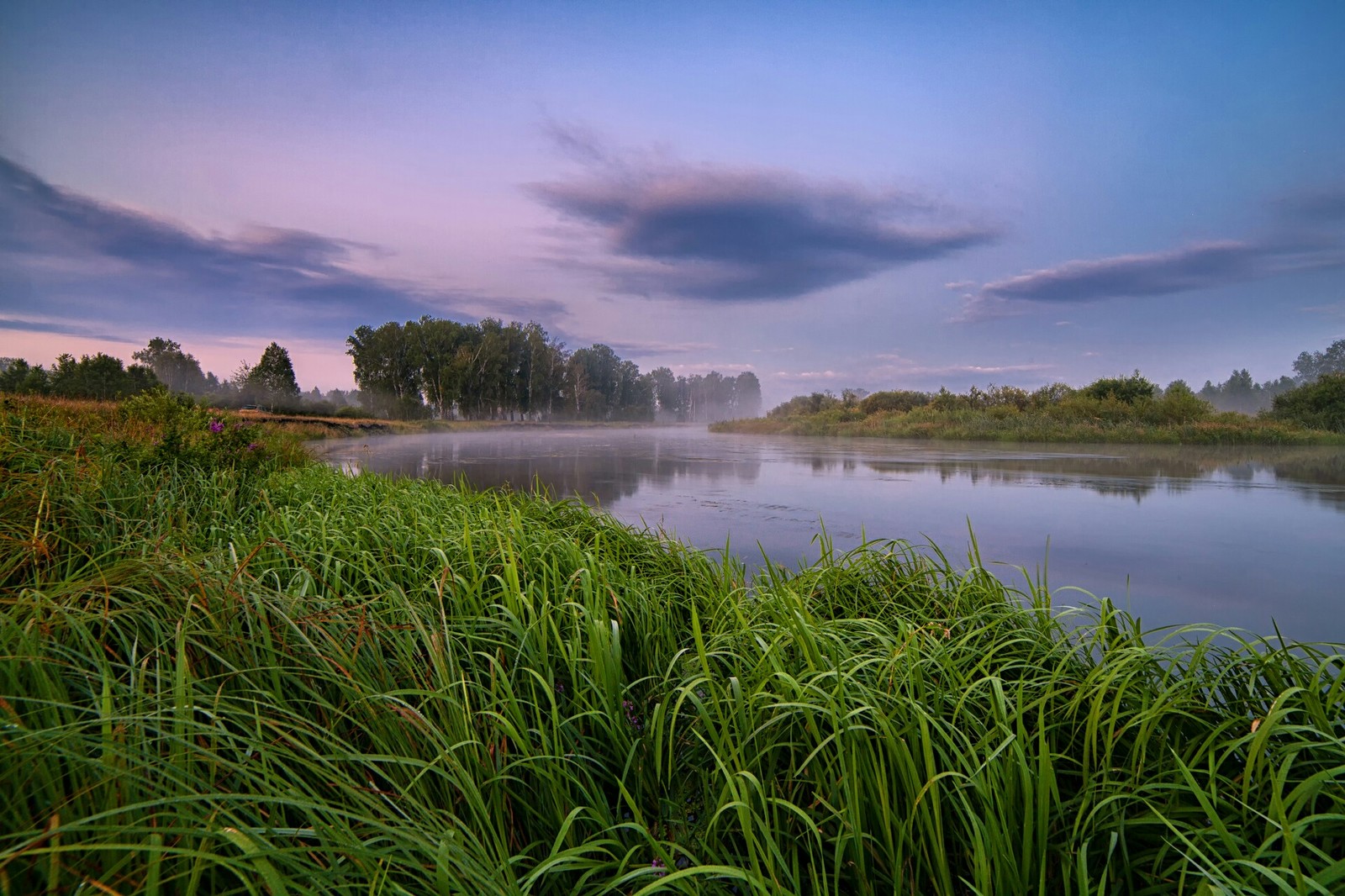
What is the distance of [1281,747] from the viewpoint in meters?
1.42

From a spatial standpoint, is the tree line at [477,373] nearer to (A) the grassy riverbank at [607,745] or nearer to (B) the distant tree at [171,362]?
(B) the distant tree at [171,362]

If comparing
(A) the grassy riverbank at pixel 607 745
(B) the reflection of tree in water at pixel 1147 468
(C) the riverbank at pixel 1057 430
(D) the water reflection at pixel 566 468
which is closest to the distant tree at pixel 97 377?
(D) the water reflection at pixel 566 468

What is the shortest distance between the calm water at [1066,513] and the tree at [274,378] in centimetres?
429

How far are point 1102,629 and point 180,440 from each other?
6606 mm

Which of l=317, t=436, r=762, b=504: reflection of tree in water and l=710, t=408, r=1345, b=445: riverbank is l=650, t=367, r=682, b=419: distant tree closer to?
l=710, t=408, r=1345, b=445: riverbank

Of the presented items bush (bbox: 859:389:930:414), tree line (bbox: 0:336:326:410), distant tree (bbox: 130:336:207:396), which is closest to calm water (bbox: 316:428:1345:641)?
tree line (bbox: 0:336:326:410)

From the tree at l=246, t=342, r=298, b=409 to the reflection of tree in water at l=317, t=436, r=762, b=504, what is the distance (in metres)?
3.62

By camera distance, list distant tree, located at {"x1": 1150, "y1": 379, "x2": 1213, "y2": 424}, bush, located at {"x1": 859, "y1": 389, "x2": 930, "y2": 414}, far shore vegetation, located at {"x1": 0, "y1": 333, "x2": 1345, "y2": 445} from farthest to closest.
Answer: bush, located at {"x1": 859, "y1": 389, "x2": 930, "y2": 414}, distant tree, located at {"x1": 1150, "y1": 379, "x2": 1213, "y2": 424}, far shore vegetation, located at {"x1": 0, "y1": 333, "x2": 1345, "y2": 445}

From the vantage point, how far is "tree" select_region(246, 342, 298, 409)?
51.7 feet

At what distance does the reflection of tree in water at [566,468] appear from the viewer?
9.49 meters

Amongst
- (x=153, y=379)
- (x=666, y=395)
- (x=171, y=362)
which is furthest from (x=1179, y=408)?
(x=666, y=395)

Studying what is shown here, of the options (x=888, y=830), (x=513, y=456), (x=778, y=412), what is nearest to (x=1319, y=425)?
(x=513, y=456)

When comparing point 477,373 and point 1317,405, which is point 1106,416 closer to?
point 1317,405

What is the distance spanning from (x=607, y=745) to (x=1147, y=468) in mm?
14585
